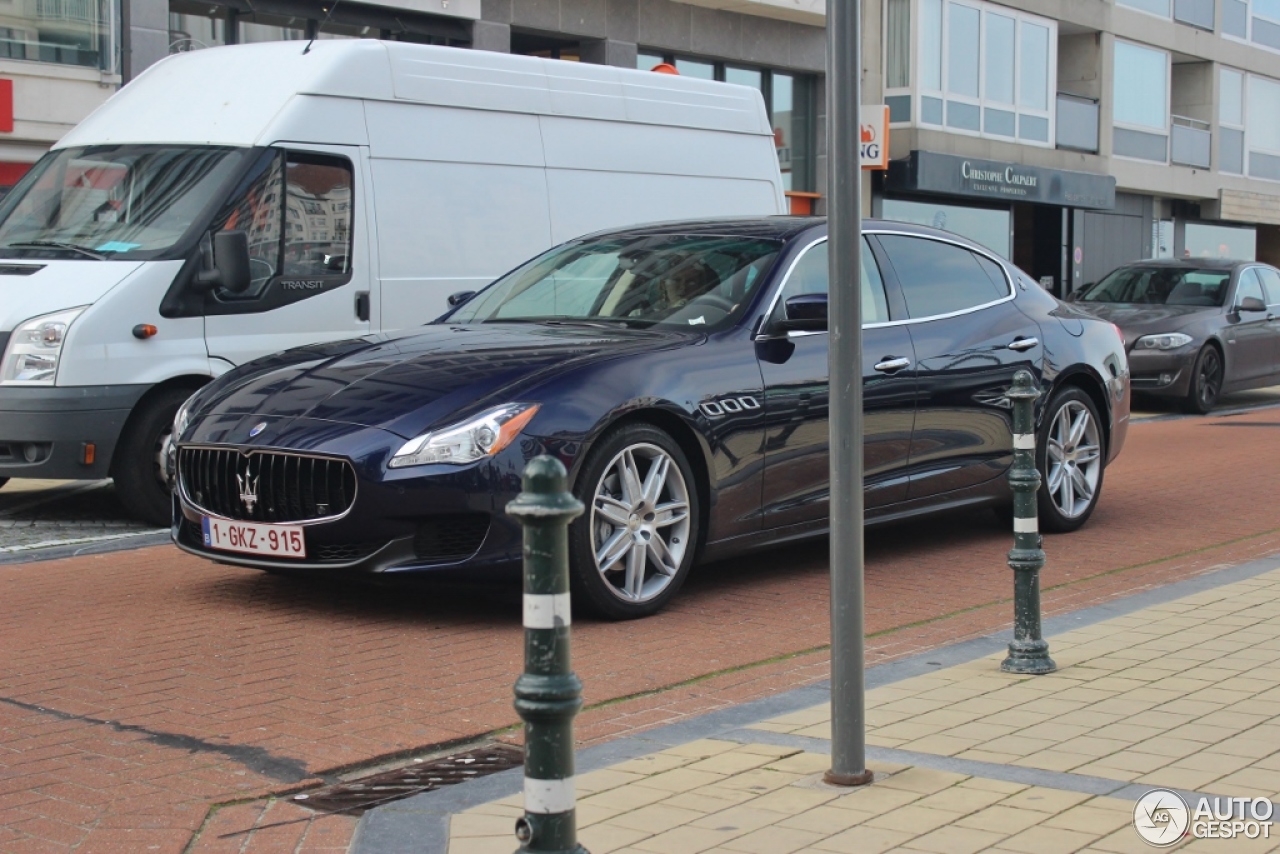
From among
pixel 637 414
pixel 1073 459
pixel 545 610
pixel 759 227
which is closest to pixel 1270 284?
pixel 1073 459

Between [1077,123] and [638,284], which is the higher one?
[1077,123]

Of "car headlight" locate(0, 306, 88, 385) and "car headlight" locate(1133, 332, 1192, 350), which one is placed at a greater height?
"car headlight" locate(0, 306, 88, 385)

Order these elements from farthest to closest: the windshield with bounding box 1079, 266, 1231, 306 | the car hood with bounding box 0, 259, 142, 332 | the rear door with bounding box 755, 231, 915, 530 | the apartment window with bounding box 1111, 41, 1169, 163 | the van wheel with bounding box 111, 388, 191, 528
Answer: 1. the apartment window with bounding box 1111, 41, 1169, 163
2. the windshield with bounding box 1079, 266, 1231, 306
3. the van wheel with bounding box 111, 388, 191, 528
4. the car hood with bounding box 0, 259, 142, 332
5. the rear door with bounding box 755, 231, 915, 530

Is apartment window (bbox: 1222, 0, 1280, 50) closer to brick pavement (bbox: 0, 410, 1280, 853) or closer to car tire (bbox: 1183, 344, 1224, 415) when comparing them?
car tire (bbox: 1183, 344, 1224, 415)

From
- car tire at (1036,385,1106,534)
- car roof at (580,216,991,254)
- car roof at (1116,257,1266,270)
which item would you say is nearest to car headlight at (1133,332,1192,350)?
car roof at (1116,257,1266,270)

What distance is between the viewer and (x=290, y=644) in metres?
6.09

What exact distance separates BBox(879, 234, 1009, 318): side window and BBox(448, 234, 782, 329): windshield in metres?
0.92

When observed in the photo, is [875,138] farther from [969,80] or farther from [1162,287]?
[1162,287]

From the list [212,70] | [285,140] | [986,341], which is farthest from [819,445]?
[212,70]

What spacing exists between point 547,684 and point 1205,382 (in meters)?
16.3

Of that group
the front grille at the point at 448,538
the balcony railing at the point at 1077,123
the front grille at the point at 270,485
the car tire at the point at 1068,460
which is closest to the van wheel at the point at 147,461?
the front grille at the point at 270,485

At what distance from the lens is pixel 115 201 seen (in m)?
9.68

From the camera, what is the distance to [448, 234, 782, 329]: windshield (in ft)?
24.2

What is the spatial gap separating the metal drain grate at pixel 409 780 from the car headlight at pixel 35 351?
4916 millimetres
